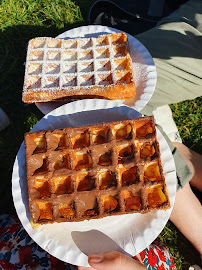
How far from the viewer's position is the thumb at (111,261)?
Answer: 4.58 ft

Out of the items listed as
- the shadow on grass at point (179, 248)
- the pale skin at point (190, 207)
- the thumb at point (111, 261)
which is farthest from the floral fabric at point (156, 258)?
the thumb at point (111, 261)

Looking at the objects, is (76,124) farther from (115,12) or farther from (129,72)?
(115,12)

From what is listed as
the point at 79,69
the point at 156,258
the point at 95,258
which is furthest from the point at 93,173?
the point at 156,258

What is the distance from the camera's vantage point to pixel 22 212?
4.85 feet

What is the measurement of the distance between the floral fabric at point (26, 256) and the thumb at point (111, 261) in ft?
1.36

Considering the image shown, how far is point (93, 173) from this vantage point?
56.3 inches

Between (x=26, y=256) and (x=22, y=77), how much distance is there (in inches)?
58.2

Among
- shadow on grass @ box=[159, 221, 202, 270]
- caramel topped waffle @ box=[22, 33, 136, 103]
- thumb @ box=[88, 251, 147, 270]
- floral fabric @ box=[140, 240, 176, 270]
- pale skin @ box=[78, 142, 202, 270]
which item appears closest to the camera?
thumb @ box=[88, 251, 147, 270]

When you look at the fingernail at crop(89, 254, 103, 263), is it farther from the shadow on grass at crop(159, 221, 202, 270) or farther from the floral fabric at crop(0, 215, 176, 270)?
the shadow on grass at crop(159, 221, 202, 270)

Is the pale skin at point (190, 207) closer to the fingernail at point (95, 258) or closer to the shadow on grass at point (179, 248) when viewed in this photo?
the shadow on grass at point (179, 248)

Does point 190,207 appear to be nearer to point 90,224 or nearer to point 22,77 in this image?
point 90,224

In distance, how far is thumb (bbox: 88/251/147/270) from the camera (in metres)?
1.39

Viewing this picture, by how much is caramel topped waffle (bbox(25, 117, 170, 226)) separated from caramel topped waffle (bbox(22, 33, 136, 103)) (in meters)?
0.29

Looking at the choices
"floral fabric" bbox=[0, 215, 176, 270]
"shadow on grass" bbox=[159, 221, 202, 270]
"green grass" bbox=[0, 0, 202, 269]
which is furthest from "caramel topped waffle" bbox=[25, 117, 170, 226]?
"shadow on grass" bbox=[159, 221, 202, 270]
